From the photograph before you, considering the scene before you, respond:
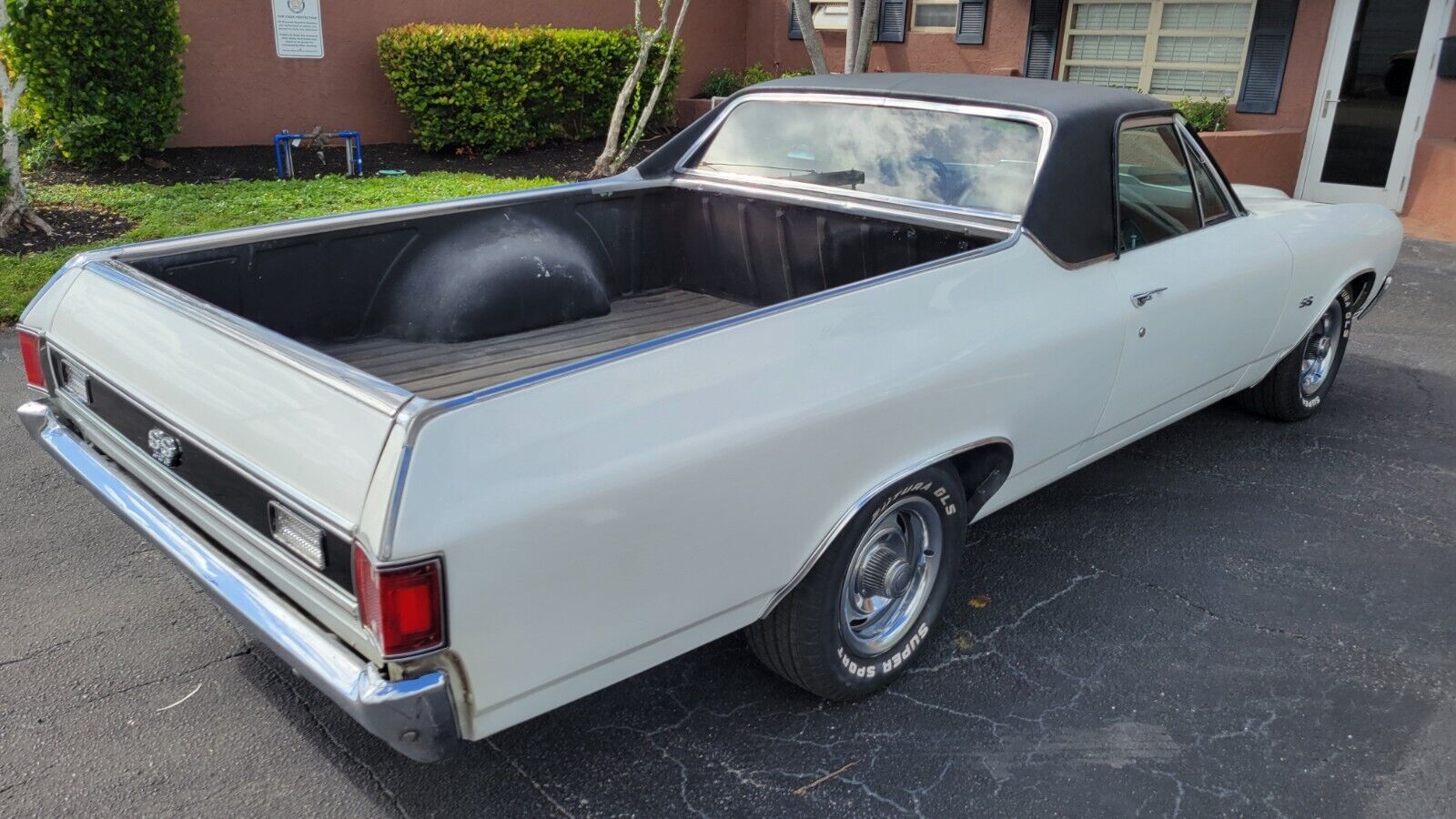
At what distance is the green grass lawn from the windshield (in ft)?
12.5

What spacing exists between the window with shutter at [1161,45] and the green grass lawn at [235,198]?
5.90m

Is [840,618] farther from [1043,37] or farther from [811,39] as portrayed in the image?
[1043,37]

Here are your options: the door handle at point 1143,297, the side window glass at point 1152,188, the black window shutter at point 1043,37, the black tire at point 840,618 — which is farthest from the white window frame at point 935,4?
the black tire at point 840,618

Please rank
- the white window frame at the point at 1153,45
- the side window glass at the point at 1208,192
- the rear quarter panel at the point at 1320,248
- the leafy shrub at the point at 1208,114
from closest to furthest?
the side window glass at the point at 1208,192, the rear quarter panel at the point at 1320,248, the leafy shrub at the point at 1208,114, the white window frame at the point at 1153,45

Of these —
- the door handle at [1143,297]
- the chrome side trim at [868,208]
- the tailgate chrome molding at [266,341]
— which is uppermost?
the chrome side trim at [868,208]

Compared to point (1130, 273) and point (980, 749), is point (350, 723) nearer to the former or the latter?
point (980, 749)

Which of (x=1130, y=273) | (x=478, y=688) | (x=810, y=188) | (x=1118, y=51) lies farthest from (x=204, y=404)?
(x=1118, y=51)

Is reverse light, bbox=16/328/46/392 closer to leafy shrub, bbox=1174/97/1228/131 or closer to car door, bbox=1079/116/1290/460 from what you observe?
car door, bbox=1079/116/1290/460

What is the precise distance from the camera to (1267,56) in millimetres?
10352

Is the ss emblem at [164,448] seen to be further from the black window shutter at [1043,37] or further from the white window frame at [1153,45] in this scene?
the black window shutter at [1043,37]

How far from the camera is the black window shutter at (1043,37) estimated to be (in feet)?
38.5

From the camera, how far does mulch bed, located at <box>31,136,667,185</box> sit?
384 inches

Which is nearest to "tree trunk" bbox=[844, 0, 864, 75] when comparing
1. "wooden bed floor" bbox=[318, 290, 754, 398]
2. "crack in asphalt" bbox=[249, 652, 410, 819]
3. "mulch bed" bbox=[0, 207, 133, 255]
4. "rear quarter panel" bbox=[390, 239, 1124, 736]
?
"mulch bed" bbox=[0, 207, 133, 255]

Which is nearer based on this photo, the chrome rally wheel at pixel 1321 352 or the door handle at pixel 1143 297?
the door handle at pixel 1143 297
